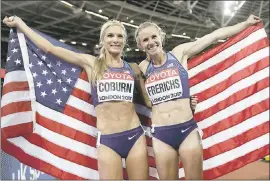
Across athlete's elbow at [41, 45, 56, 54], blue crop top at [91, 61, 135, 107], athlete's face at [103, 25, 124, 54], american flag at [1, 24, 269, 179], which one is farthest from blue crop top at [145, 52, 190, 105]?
athlete's elbow at [41, 45, 56, 54]

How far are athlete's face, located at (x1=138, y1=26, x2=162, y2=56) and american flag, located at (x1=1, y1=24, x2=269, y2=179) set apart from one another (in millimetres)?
926

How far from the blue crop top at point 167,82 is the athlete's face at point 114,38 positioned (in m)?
0.44

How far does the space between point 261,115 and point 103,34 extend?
218 centimetres

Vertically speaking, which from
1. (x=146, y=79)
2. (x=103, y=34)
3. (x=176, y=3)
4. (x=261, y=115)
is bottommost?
(x=261, y=115)

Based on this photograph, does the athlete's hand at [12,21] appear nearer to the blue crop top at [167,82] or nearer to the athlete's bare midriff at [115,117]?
the athlete's bare midriff at [115,117]

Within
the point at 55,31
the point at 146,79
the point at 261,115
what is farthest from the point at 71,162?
the point at 55,31

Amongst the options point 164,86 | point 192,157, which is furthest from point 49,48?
point 192,157

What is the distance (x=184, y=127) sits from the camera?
3.44 metres

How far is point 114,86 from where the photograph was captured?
342 cm

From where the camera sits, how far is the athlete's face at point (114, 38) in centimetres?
340

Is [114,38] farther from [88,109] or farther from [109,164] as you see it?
[109,164]

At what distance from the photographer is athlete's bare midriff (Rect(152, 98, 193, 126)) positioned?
11.3 feet

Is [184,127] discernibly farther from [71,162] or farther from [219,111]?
[71,162]

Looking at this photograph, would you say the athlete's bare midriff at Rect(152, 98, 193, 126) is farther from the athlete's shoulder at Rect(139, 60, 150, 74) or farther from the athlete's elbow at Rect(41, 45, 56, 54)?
the athlete's elbow at Rect(41, 45, 56, 54)
